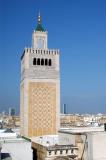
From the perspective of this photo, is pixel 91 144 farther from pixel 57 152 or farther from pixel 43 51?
pixel 43 51

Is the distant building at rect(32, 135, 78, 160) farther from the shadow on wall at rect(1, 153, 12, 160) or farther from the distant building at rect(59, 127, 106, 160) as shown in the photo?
the shadow on wall at rect(1, 153, 12, 160)

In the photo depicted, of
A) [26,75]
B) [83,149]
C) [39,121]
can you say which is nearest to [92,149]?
[83,149]

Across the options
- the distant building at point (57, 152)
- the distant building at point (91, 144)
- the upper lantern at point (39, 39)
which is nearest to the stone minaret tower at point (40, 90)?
the upper lantern at point (39, 39)

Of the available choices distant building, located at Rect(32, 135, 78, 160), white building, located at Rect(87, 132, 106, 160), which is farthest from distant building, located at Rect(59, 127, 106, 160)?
distant building, located at Rect(32, 135, 78, 160)

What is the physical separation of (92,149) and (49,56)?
342 inches

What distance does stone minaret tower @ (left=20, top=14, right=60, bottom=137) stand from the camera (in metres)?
21.8

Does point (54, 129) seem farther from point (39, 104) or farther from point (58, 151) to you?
point (58, 151)

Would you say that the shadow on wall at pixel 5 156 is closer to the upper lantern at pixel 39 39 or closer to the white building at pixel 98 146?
the white building at pixel 98 146

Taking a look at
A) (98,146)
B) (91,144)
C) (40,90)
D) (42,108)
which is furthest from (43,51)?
(98,146)

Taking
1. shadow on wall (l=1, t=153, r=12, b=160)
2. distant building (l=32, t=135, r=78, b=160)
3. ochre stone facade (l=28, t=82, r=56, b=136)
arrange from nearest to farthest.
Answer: shadow on wall (l=1, t=153, r=12, b=160) → distant building (l=32, t=135, r=78, b=160) → ochre stone facade (l=28, t=82, r=56, b=136)

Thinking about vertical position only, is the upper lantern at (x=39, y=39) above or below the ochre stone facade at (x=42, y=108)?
above

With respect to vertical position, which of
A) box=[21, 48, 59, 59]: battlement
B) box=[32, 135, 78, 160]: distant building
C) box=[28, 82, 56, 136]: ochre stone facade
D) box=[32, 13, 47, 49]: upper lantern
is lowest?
box=[32, 135, 78, 160]: distant building

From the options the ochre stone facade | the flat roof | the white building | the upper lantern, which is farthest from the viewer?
the upper lantern

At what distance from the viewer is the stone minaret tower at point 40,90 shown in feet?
71.4
